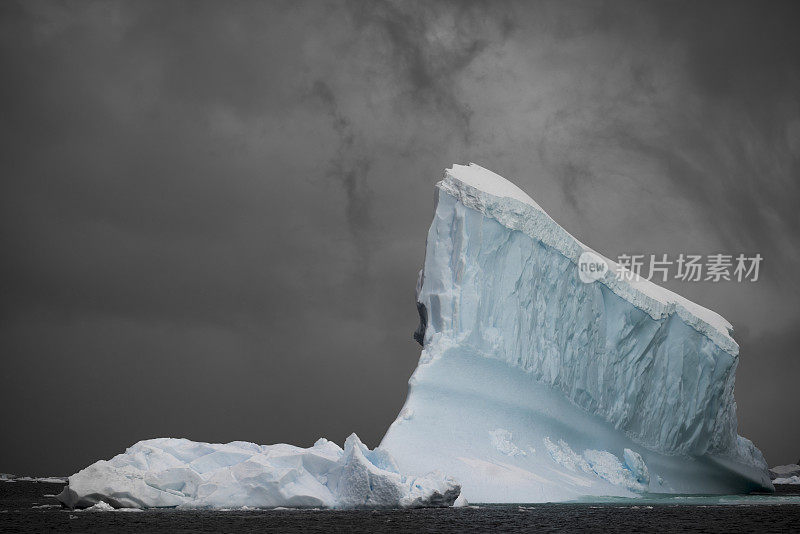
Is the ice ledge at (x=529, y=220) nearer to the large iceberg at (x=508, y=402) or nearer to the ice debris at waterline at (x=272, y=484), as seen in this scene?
the large iceberg at (x=508, y=402)

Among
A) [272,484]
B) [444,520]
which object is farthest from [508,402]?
[272,484]

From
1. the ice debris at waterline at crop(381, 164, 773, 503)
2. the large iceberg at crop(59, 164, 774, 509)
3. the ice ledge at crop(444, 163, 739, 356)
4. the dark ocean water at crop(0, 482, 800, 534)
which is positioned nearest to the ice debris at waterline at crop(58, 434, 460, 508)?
the large iceberg at crop(59, 164, 774, 509)

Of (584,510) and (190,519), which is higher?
(584,510)

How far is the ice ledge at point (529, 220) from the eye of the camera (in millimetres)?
22375

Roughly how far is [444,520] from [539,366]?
742 cm

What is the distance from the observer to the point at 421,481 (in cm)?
1781

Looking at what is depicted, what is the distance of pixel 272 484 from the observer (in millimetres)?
18234

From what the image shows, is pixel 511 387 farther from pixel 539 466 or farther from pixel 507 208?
pixel 507 208

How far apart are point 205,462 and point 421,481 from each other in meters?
6.18

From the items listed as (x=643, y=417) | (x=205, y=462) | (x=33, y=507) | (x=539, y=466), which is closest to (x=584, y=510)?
(x=539, y=466)

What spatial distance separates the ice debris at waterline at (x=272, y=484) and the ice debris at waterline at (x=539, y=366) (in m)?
1.30

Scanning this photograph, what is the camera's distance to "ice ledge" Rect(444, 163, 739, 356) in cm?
2238

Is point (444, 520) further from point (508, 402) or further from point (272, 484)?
point (508, 402)

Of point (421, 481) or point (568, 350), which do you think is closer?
point (421, 481)
